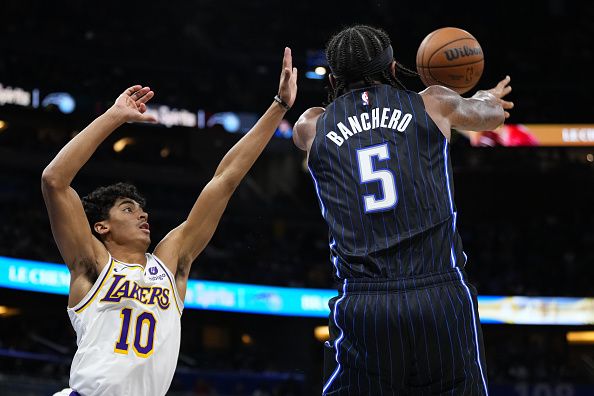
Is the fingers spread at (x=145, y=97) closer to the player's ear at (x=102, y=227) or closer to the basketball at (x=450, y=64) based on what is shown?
the player's ear at (x=102, y=227)

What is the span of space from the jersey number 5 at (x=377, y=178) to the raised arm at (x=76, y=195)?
1199 mm

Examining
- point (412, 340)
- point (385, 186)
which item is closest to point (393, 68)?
point (385, 186)

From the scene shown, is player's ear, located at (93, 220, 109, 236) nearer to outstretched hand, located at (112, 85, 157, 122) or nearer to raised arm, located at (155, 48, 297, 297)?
raised arm, located at (155, 48, 297, 297)

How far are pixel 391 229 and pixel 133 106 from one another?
59.8 inches

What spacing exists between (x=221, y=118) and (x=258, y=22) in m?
4.88

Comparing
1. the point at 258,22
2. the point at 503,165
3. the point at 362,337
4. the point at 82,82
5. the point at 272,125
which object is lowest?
the point at 362,337

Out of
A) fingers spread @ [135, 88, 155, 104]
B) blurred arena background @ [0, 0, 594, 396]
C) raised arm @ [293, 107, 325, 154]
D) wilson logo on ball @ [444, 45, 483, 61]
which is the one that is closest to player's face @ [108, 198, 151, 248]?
fingers spread @ [135, 88, 155, 104]

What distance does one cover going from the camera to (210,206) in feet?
13.9

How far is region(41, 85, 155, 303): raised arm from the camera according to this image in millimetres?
3736

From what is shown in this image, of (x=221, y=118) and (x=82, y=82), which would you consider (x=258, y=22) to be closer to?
(x=221, y=118)

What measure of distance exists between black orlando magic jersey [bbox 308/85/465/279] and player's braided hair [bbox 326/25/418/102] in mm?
101

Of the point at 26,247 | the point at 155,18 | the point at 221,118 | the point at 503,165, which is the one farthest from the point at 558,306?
the point at 155,18

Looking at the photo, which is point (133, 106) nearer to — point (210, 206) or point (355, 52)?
point (210, 206)

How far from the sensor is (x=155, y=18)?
2834cm
